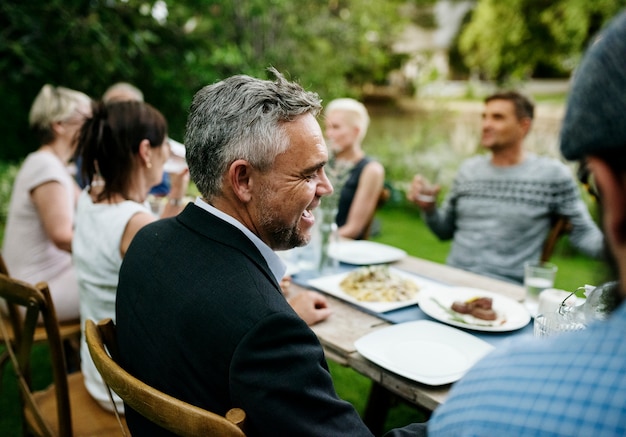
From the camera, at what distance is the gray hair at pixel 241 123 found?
4.24 ft

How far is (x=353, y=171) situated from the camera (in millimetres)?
3809

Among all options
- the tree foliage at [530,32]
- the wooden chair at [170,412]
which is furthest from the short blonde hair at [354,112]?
the tree foliage at [530,32]

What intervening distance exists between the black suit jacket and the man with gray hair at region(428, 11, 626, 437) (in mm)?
412

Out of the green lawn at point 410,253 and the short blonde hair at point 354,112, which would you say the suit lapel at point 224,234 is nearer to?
the green lawn at point 410,253

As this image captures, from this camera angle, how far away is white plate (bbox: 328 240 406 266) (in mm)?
2553

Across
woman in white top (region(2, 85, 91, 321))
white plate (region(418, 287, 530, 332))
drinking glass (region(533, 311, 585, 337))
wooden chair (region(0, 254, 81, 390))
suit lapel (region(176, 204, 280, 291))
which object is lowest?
wooden chair (region(0, 254, 81, 390))

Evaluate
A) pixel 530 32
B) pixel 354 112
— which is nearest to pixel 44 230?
pixel 354 112

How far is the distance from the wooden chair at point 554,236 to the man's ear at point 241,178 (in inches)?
84.5

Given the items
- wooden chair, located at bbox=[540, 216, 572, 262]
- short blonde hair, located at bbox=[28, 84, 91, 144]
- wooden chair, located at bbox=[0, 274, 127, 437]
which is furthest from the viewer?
short blonde hair, located at bbox=[28, 84, 91, 144]

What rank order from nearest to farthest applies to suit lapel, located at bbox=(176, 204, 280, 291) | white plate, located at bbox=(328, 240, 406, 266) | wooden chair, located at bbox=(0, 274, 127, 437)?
suit lapel, located at bbox=(176, 204, 280, 291), wooden chair, located at bbox=(0, 274, 127, 437), white plate, located at bbox=(328, 240, 406, 266)

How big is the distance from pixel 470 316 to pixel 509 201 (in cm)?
158

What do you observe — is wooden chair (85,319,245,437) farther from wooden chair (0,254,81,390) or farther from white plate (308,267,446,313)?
wooden chair (0,254,81,390)

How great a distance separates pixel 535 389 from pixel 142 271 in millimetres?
927

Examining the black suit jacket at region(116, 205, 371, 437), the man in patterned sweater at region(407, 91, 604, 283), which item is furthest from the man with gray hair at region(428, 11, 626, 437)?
the man in patterned sweater at region(407, 91, 604, 283)
